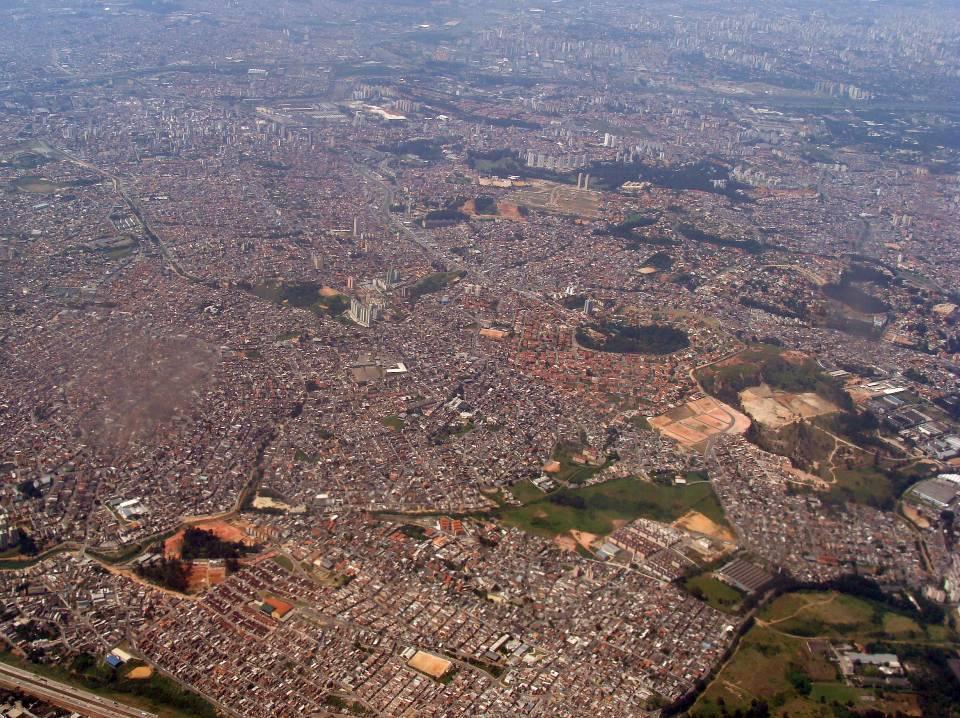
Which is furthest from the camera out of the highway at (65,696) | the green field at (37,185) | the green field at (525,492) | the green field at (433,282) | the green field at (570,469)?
the green field at (37,185)

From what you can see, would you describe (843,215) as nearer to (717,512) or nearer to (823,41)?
(717,512)

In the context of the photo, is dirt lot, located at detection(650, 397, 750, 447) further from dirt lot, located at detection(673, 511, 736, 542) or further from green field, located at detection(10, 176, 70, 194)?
green field, located at detection(10, 176, 70, 194)

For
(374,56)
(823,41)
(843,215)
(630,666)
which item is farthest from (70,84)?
(823,41)

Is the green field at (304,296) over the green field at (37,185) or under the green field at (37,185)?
under

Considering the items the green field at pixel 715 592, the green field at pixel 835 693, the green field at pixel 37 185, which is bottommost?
the green field at pixel 835 693

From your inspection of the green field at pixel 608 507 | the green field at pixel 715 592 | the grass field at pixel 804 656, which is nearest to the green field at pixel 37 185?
the green field at pixel 608 507

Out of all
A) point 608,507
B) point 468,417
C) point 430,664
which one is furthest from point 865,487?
point 430,664

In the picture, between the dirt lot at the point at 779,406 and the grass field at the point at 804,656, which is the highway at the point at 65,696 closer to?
the grass field at the point at 804,656
